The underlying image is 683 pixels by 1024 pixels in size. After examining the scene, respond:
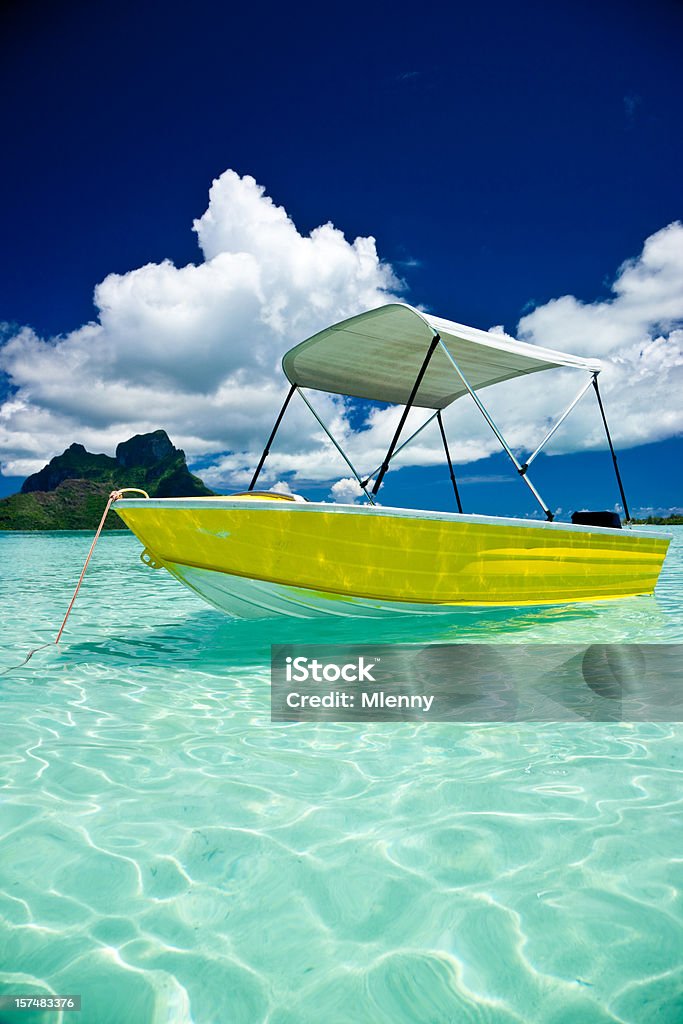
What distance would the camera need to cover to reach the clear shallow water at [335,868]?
139cm

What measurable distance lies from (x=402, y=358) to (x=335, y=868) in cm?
554

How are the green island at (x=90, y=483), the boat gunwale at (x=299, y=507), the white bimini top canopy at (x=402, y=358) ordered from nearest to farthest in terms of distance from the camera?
1. the boat gunwale at (x=299, y=507)
2. the white bimini top canopy at (x=402, y=358)
3. the green island at (x=90, y=483)

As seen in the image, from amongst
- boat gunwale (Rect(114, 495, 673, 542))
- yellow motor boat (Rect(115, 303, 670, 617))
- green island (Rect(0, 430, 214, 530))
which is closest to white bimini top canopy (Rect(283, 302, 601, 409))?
yellow motor boat (Rect(115, 303, 670, 617))

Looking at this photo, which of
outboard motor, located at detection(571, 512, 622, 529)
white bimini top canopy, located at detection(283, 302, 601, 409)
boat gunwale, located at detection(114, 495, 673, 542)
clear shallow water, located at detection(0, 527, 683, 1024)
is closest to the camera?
clear shallow water, located at detection(0, 527, 683, 1024)

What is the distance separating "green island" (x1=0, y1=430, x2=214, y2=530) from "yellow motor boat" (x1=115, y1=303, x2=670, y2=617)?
83435 millimetres

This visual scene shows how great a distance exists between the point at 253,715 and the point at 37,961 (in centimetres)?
186

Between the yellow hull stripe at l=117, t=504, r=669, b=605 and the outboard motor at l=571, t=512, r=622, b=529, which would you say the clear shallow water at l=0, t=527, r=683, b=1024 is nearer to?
the yellow hull stripe at l=117, t=504, r=669, b=605

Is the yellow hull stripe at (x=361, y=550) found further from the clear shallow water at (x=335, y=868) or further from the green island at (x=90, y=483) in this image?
the green island at (x=90, y=483)

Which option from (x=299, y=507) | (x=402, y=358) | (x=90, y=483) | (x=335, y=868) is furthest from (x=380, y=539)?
(x=90, y=483)

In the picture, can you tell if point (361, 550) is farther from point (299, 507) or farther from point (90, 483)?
point (90, 483)

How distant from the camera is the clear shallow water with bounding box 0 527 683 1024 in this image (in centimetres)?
139

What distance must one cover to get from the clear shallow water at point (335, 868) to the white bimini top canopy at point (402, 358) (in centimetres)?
376

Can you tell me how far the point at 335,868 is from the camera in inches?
72.6

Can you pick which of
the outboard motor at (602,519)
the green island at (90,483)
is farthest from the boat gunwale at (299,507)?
the green island at (90,483)
